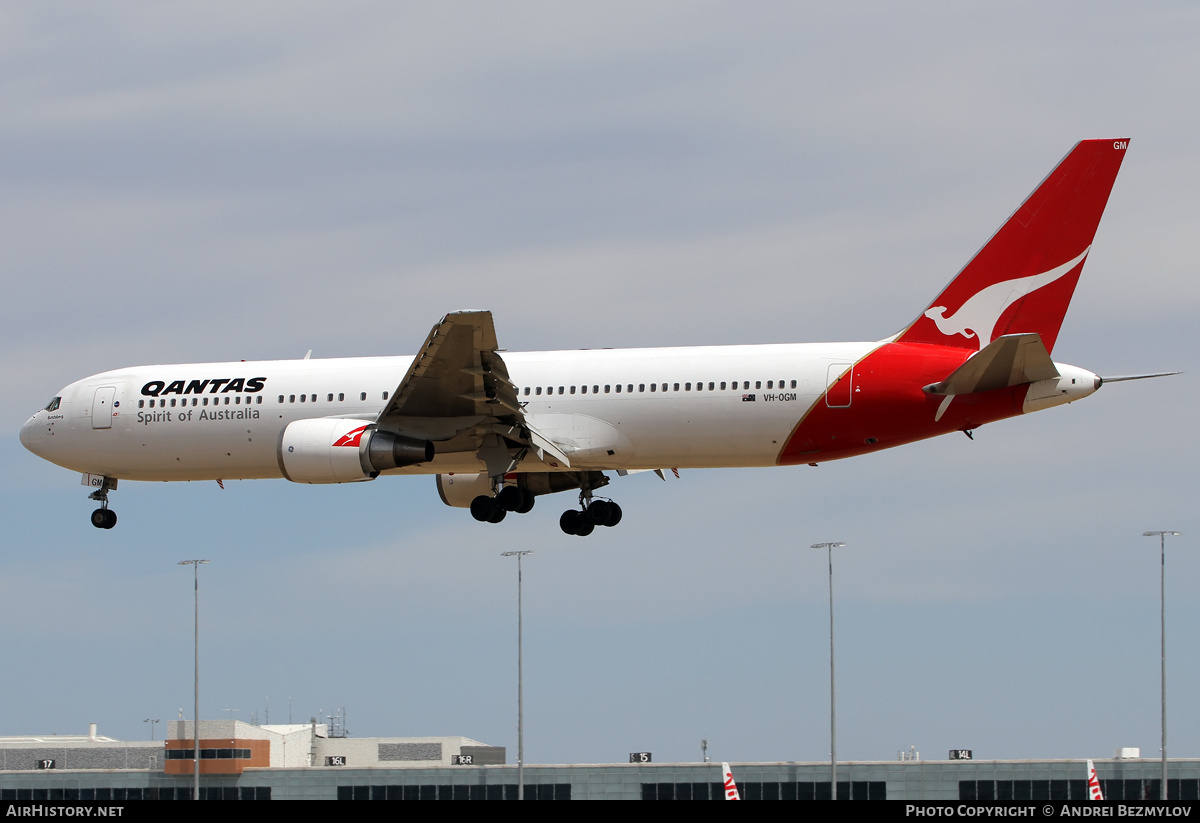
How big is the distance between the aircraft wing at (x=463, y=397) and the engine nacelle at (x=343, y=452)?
56 centimetres

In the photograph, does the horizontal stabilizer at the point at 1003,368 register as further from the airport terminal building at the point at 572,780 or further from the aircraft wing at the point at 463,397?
the airport terminal building at the point at 572,780

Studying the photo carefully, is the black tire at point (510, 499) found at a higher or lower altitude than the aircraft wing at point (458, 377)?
lower

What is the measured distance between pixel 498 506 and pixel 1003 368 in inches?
547

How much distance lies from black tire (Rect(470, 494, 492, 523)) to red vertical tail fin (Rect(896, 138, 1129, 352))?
11.6m

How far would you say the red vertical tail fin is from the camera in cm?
4000

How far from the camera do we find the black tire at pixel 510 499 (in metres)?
44.8

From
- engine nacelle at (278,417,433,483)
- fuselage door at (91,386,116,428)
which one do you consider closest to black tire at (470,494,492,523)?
engine nacelle at (278,417,433,483)

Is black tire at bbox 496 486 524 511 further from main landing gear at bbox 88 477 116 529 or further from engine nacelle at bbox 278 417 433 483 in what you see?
main landing gear at bbox 88 477 116 529

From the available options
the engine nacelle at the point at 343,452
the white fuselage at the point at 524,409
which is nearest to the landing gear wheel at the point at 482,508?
the white fuselage at the point at 524,409

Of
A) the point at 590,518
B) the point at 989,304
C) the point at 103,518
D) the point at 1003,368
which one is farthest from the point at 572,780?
the point at 1003,368

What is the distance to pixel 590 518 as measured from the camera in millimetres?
45875

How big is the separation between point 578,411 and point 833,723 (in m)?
22.7
